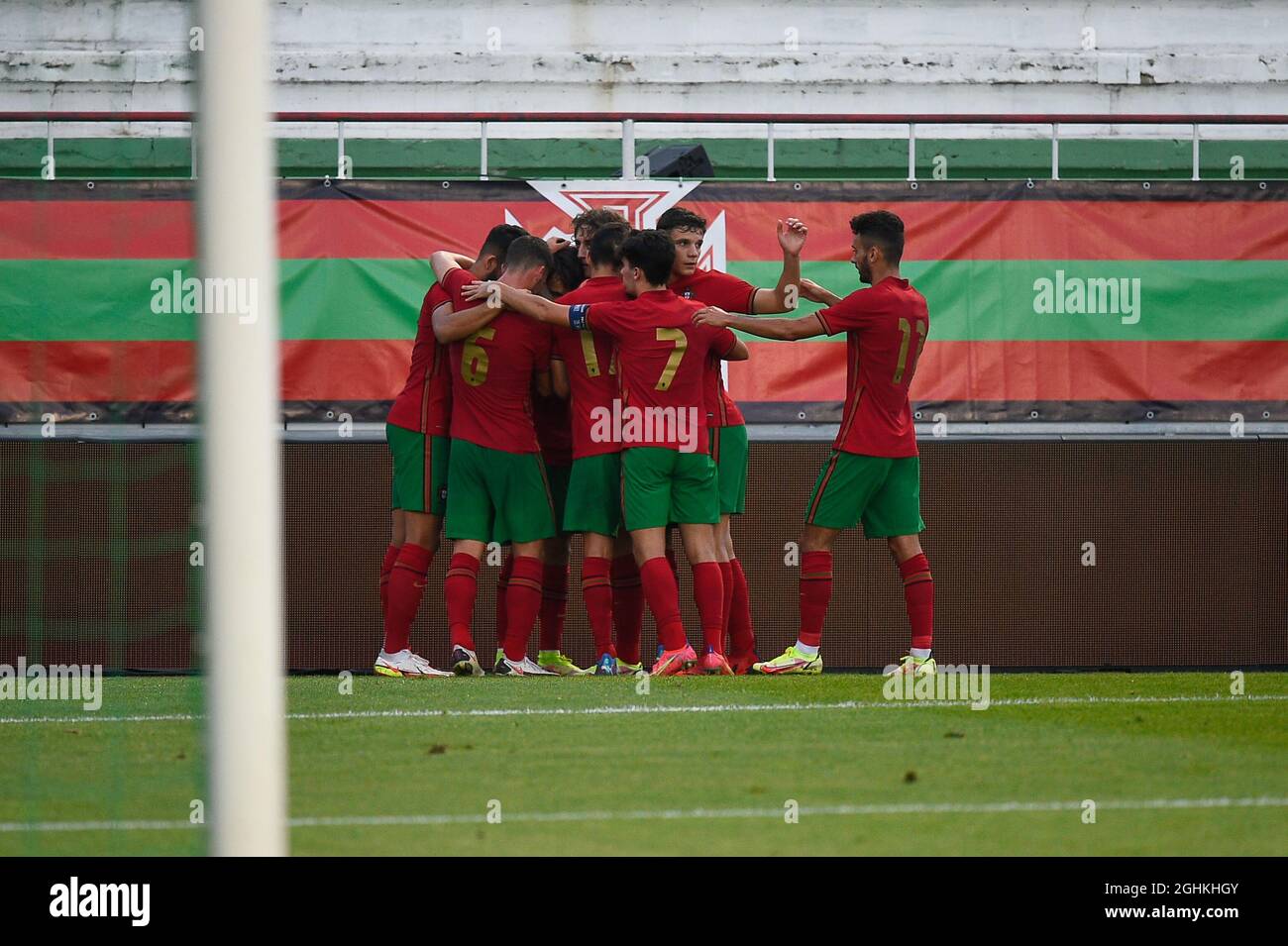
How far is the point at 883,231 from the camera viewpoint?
959 cm

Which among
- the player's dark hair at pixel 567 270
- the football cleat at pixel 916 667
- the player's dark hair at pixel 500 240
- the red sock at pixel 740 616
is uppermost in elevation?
the player's dark hair at pixel 500 240

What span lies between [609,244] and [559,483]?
134cm

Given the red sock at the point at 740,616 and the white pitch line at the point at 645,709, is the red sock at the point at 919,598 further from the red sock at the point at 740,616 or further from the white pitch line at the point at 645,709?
the white pitch line at the point at 645,709

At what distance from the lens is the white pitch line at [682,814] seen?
5.12m

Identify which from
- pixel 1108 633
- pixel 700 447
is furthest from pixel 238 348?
pixel 1108 633

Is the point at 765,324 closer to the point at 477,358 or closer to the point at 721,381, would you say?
the point at 721,381

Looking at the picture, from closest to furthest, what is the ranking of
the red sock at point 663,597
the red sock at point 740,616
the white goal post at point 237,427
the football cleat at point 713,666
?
the white goal post at point 237,427, the red sock at point 663,597, the football cleat at point 713,666, the red sock at point 740,616

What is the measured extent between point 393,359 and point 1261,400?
17.4 feet

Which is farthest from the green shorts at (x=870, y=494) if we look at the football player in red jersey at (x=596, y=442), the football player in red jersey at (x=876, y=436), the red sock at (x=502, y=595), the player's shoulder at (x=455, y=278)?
the player's shoulder at (x=455, y=278)

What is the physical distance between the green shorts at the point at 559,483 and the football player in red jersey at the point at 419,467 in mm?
585

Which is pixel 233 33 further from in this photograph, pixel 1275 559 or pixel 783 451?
pixel 1275 559

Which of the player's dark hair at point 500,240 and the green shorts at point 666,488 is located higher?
the player's dark hair at point 500,240

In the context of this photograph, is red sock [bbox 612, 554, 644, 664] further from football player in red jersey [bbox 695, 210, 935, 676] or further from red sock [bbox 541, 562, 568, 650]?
football player in red jersey [bbox 695, 210, 935, 676]

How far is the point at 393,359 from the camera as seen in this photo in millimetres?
11484
